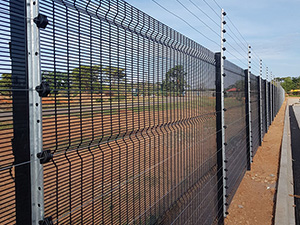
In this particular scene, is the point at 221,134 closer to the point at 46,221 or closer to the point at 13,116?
the point at 46,221

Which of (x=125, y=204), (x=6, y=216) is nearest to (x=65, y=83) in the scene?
(x=6, y=216)

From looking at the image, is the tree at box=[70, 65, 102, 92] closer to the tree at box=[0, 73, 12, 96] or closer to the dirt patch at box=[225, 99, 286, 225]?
the tree at box=[0, 73, 12, 96]

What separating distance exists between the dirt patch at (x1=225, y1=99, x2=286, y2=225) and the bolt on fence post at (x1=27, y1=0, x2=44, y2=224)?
12.5ft

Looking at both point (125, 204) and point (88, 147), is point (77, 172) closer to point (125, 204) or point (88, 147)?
point (88, 147)

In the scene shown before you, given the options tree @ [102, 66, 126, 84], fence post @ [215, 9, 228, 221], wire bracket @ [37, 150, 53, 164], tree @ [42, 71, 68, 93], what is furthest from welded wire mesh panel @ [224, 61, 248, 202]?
wire bracket @ [37, 150, 53, 164]

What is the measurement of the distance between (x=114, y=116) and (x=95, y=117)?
16 cm

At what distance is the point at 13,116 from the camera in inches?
45.2

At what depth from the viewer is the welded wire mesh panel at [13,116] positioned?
1109 mm

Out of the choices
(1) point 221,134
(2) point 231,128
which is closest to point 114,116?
(1) point 221,134

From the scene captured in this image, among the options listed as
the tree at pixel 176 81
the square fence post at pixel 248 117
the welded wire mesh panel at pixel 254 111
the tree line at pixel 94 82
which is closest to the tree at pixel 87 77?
the tree line at pixel 94 82

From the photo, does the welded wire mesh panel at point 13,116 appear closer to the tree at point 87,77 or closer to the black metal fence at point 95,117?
the black metal fence at point 95,117

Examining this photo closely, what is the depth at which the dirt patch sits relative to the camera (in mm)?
4426

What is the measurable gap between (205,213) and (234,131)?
2.18 meters

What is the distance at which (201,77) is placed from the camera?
129 inches
